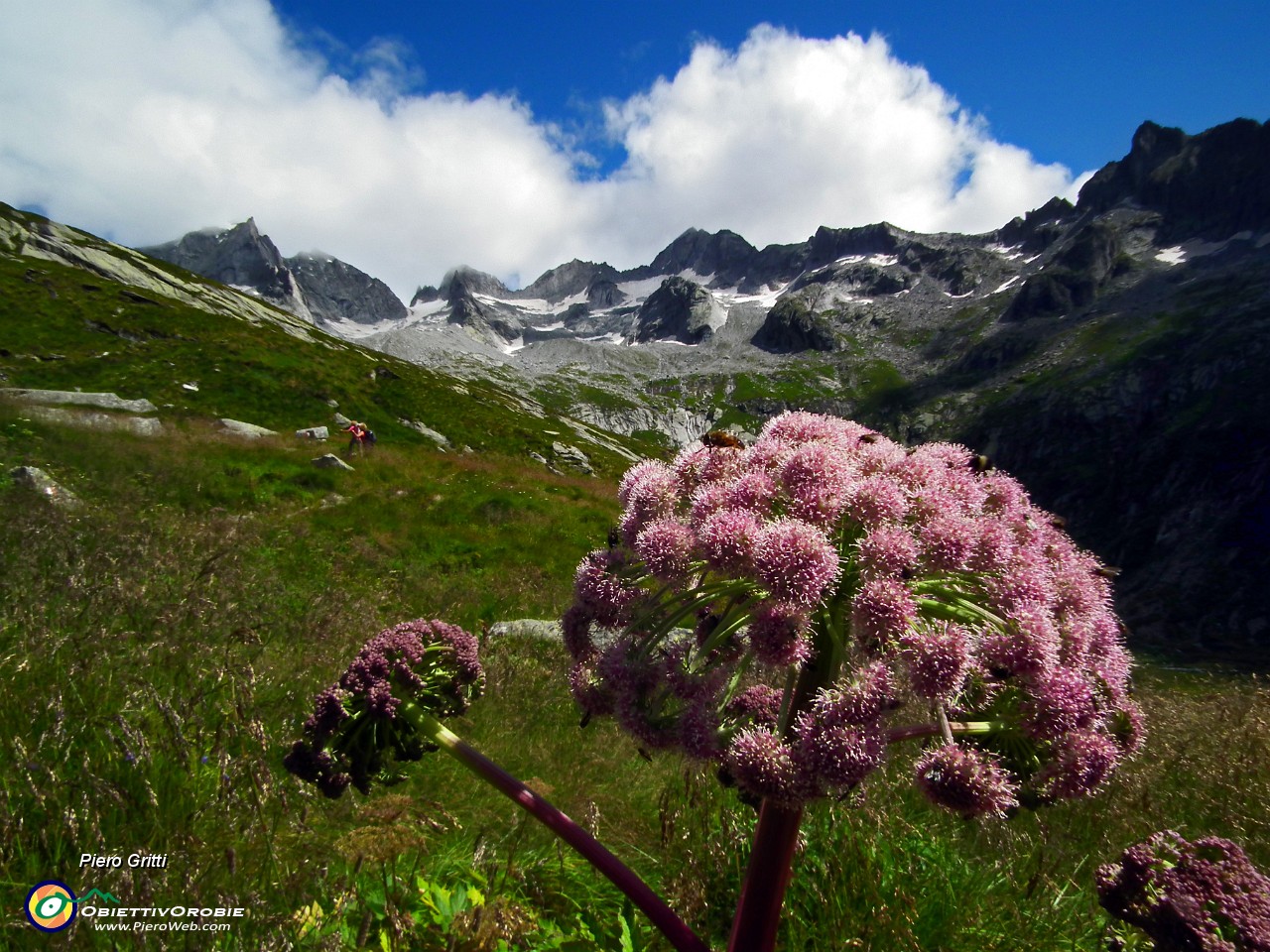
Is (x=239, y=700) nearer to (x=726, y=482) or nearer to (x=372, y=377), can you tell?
(x=726, y=482)

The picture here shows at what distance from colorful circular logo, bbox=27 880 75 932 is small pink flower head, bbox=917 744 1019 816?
3582mm

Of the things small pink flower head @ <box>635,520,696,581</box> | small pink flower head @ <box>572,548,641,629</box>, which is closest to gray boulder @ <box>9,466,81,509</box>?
small pink flower head @ <box>572,548,641,629</box>

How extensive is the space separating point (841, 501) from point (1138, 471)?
121m

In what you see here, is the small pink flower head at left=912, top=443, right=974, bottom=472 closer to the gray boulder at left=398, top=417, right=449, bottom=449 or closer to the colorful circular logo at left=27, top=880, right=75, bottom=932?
the colorful circular logo at left=27, top=880, right=75, bottom=932

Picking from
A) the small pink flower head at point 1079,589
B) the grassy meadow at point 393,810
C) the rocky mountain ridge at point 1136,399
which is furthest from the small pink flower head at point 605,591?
the rocky mountain ridge at point 1136,399

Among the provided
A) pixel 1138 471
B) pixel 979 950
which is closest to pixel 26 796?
pixel 979 950

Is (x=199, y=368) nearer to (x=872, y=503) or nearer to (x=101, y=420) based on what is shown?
(x=101, y=420)

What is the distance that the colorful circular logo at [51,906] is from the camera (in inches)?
109

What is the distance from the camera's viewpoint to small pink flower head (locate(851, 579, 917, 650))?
2098 millimetres

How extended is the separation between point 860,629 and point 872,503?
1.61ft

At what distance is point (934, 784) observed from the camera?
6.43ft

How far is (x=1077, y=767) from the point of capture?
6.75 ft

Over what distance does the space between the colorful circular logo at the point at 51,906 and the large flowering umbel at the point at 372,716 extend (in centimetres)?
162

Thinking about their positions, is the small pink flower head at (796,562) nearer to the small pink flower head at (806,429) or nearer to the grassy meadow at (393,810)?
the small pink flower head at (806,429)
